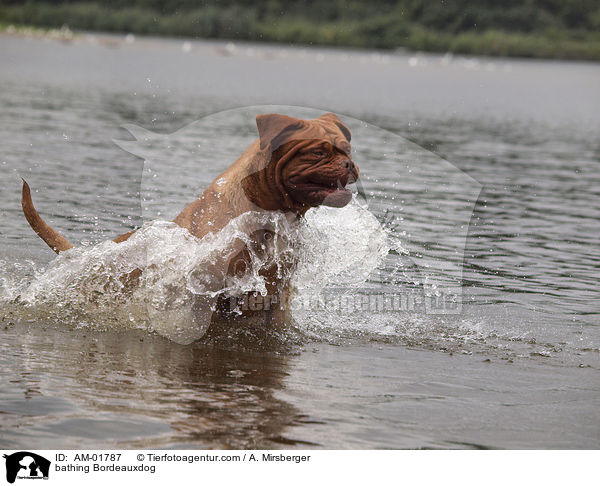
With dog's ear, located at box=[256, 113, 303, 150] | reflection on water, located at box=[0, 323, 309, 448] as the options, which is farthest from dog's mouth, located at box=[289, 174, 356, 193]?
reflection on water, located at box=[0, 323, 309, 448]

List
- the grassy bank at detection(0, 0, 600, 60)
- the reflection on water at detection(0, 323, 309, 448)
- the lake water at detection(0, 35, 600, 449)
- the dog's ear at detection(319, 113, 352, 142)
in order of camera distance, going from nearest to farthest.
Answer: the reflection on water at detection(0, 323, 309, 448), the lake water at detection(0, 35, 600, 449), the dog's ear at detection(319, 113, 352, 142), the grassy bank at detection(0, 0, 600, 60)

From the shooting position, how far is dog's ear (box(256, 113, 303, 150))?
5.78 m

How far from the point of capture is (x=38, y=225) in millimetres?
6539

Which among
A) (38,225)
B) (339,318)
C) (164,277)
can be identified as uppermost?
(38,225)

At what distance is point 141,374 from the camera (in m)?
5.59

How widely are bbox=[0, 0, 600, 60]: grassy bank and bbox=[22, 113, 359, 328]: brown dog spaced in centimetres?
3755

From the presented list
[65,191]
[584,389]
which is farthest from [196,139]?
[584,389]

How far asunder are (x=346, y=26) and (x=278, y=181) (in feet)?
162

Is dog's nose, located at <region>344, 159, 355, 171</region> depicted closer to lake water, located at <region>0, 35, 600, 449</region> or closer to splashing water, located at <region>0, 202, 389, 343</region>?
splashing water, located at <region>0, 202, 389, 343</region>

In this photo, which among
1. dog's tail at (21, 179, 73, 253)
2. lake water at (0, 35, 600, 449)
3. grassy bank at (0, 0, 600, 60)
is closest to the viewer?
lake water at (0, 35, 600, 449)
